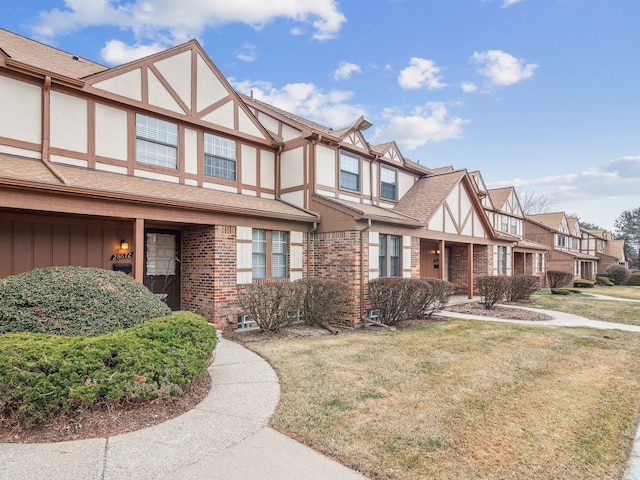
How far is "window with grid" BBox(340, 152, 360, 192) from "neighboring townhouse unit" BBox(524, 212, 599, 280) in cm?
2439

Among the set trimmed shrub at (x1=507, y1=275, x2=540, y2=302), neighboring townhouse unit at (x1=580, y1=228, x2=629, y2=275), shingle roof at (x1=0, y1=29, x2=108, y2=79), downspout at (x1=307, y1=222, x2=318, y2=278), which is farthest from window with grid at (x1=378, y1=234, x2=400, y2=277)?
neighboring townhouse unit at (x1=580, y1=228, x2=629, y2=275)

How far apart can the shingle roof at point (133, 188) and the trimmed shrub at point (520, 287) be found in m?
9.48

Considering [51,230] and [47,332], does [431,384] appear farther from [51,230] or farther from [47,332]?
[51,230]

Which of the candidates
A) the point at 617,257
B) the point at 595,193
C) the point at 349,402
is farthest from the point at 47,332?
the point at 595,193

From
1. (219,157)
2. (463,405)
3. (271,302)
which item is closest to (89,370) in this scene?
(463,405)

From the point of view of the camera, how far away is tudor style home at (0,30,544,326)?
724 centimetres

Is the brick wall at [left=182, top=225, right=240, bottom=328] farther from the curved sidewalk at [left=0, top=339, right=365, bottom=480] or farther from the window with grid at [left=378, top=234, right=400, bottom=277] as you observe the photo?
the curved sidewalk at [left=0, top=339, right=365, bottom=480]

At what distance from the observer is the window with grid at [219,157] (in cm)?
1009

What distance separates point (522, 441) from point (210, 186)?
8860 millimetres

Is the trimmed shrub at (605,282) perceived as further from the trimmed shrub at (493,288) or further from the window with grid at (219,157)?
the window with grid at (219,157)

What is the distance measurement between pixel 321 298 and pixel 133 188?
16.0 ft

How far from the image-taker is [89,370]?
3.62 metres

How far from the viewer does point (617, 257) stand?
41.0 meters

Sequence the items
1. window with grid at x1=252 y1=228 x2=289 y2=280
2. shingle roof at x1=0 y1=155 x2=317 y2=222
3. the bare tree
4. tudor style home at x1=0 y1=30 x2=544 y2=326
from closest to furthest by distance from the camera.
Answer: shingle roof at x1=0 y1=155 x2=317 y2=222 < tudor style home at x1=0 y1=30 x2=544 y2=326 < window with grid at x1=252 y1=228 x2=289 y2=280 < the bare tree
